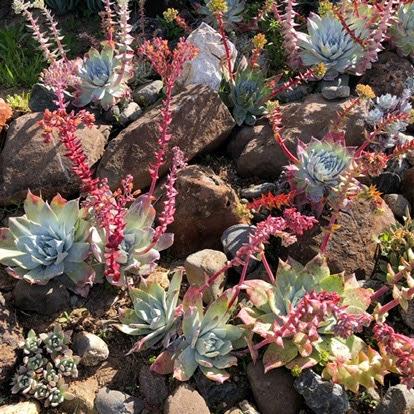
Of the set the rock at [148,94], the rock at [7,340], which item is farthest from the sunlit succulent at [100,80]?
the rock at [7,340]

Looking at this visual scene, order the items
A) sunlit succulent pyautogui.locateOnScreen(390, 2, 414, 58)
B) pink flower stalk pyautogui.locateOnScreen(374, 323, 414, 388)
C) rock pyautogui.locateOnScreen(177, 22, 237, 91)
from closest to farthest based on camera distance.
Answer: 1. pink flower stalk pyautogui.locateOnScreen(374, 323, 414, 388)
2. rock pyautogui.locateOnScreen(177, 22, 237, 91)
3. sunlit succulent pyautogui.locateOnScreen(390, 2, 414, 58)

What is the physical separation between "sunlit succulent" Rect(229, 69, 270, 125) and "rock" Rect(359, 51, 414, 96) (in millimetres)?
867

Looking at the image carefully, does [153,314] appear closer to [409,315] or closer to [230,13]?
[409,315]

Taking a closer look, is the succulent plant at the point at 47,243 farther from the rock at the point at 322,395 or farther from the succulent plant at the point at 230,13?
the succulent plant at the point at 230,13

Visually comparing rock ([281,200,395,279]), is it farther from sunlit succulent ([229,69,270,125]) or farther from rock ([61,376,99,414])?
rock ([61,376,99,414])

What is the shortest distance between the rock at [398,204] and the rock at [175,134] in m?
1.20

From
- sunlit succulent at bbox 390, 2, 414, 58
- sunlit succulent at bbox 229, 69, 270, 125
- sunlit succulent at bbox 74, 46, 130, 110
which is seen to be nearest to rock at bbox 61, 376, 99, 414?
sunlit succulent at bbox 74, 46, 130, 110

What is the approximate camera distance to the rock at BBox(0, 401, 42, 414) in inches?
122

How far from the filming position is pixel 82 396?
126 inches

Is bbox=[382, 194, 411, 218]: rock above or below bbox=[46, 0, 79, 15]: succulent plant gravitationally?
below

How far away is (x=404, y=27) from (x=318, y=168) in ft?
5.50

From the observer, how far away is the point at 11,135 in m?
4.09

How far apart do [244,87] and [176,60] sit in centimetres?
83

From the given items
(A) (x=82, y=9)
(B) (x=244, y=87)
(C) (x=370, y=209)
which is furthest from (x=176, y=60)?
(A) (x=82, y=9)
